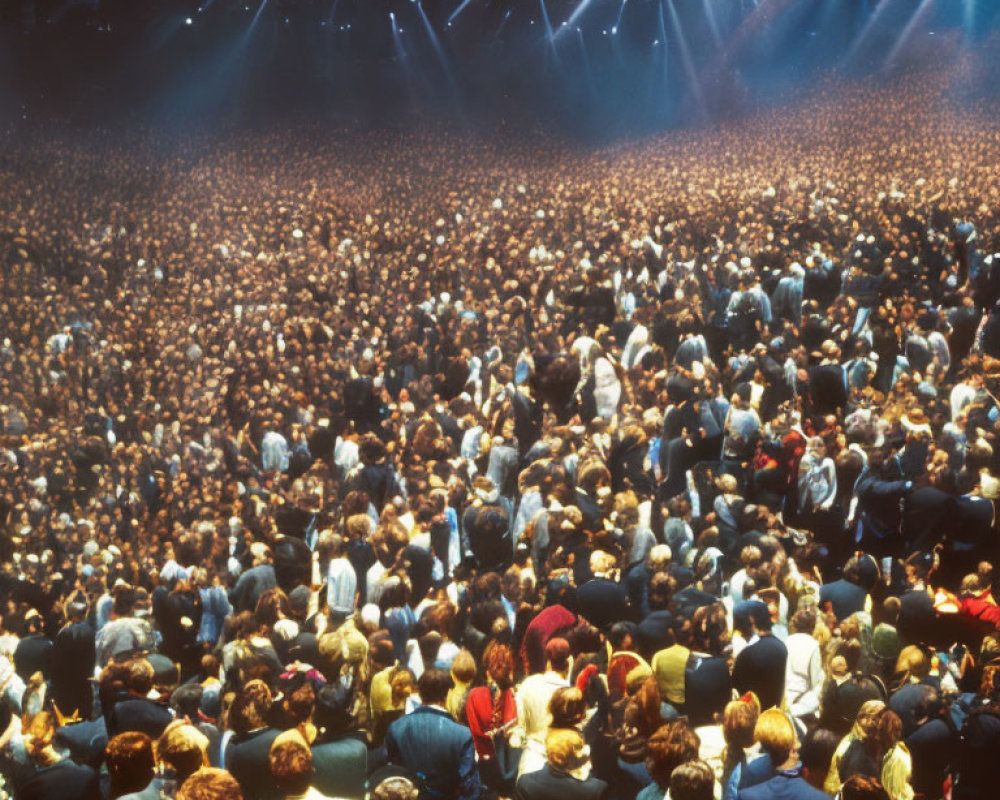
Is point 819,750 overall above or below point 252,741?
below

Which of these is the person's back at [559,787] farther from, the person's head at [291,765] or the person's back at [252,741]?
the person's back at [252,741]

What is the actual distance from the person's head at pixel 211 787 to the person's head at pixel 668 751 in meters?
1.59

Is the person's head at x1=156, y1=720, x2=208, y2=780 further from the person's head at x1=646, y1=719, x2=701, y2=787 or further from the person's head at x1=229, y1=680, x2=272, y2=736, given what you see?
the person's head at x1=646, y1=719, x2=701, y2=787

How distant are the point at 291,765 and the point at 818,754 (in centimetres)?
220

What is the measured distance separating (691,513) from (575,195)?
3.03m

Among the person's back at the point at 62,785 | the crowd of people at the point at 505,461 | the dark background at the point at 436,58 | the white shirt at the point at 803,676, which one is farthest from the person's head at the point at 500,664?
the dark background at the point at 436,58

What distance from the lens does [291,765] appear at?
3750mm

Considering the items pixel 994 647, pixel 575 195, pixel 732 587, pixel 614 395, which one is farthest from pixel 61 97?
pixel 994 647

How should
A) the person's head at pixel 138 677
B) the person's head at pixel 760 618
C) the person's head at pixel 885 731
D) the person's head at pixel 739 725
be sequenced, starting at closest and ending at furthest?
the person's head at pixel 885 731 < the person's head at pixel 739 725 < the person's head at pixel 138 677 < the person's head at pixel 760 618

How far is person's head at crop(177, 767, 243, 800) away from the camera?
3631 mm

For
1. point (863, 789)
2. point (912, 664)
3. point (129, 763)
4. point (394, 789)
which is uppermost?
point (129, 763)

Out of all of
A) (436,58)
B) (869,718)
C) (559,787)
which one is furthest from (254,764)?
(436,58)

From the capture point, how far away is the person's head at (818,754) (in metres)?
4.34

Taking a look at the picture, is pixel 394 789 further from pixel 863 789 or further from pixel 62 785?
pixel 863 789
